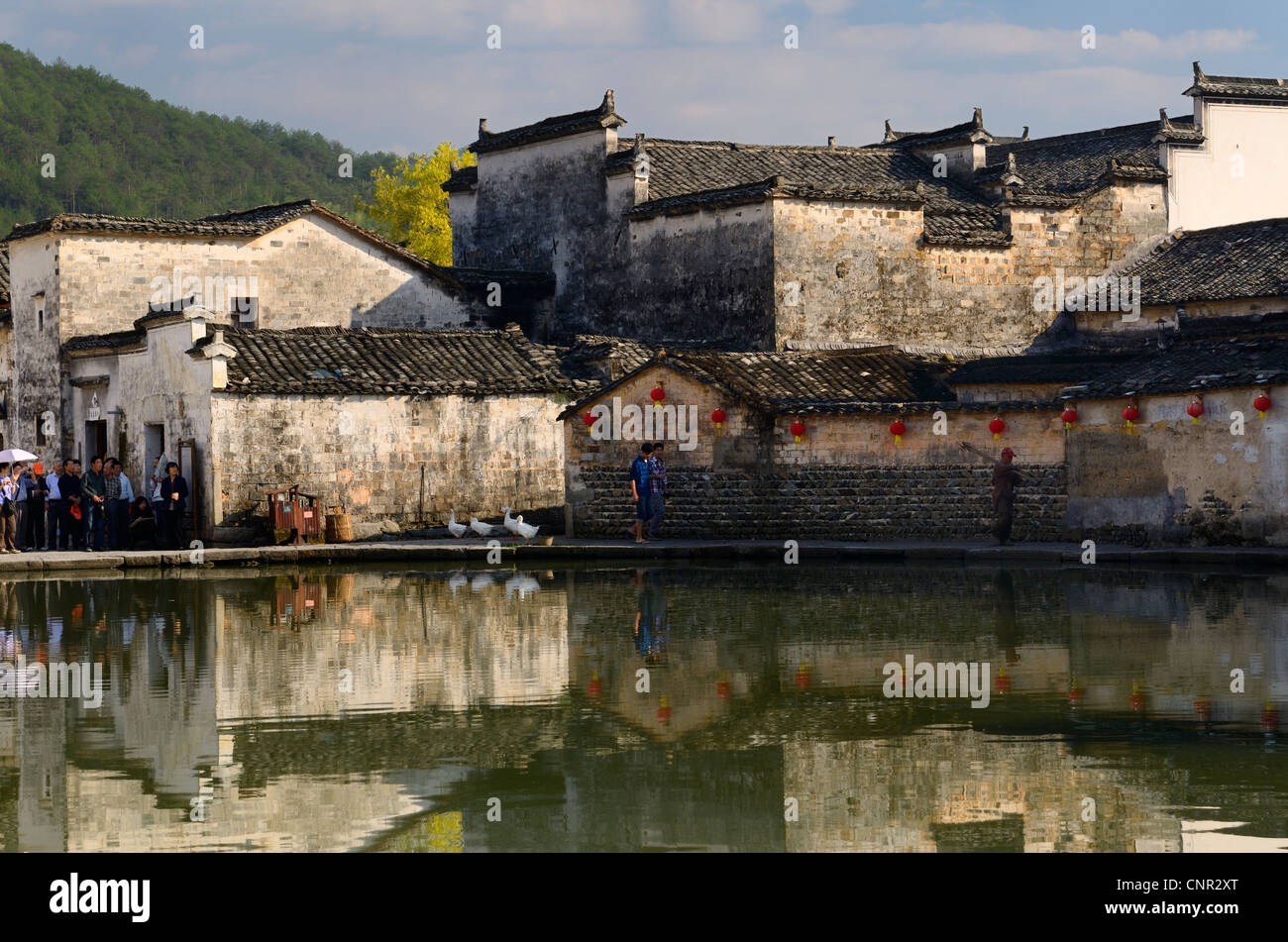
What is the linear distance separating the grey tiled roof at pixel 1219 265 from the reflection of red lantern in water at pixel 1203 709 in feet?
67.1

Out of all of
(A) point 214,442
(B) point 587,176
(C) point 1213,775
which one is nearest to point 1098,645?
(C) point 1213,775

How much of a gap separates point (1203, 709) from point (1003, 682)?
1.44 metres

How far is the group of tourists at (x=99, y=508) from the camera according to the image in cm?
2638

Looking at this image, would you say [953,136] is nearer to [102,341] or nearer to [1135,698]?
[102,341]

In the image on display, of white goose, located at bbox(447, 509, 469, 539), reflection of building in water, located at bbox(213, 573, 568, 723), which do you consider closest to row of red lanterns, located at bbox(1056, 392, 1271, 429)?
white goose, located at bbox(447, 509, 469, 539)

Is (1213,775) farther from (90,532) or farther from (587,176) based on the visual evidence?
(587,176)

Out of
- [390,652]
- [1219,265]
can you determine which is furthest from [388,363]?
[390,652]

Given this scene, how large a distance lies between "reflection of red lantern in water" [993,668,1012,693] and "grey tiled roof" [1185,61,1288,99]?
27.4 meters

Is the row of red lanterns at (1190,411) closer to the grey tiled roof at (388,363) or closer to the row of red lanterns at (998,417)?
the row of red lanterns at (998,417)

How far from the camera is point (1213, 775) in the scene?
27.6 ft

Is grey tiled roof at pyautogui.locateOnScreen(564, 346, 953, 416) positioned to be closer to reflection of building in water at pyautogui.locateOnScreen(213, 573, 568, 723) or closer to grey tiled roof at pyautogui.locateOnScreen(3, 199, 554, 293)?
grey tiled roof at pyautogui.locateOnScreen(3, 199, 554, 293)

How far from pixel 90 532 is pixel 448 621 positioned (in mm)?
12140

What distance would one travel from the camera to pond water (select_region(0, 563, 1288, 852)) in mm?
7594
